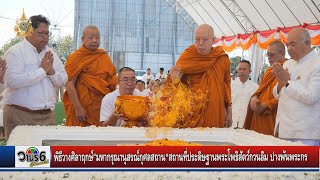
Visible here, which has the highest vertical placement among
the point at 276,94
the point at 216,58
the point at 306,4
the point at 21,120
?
the point at 306,4

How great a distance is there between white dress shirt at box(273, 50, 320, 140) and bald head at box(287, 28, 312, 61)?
45mm

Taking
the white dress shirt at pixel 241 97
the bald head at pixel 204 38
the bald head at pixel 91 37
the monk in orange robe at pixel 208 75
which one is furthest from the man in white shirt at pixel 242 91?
the bald head at pixel 91 37

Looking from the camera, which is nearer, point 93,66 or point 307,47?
point 307,47

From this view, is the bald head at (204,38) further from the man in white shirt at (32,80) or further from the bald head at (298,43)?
the man in white shirt at (32,80)

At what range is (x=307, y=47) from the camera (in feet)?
11.3

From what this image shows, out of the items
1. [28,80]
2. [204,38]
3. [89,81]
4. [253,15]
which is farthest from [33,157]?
[253,15]

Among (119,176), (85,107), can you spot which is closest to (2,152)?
(119,176)

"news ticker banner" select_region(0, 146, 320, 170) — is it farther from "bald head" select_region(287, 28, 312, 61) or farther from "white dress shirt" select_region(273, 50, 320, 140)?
"bald head" select_region(287, 28, 312, 61)

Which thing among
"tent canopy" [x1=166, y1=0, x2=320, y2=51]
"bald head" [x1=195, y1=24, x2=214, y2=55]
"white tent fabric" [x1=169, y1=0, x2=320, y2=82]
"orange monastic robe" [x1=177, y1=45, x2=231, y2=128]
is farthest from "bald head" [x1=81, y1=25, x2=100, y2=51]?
"white tent fabric" [x1=169, y1=0, x2=320, y2=82]

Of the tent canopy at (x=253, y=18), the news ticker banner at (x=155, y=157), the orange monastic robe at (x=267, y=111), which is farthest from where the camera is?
the tent canopy at (x=253, y=18)

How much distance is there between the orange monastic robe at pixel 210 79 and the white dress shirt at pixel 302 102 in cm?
54

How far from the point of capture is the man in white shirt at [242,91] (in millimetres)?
5387

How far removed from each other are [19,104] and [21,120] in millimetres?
127

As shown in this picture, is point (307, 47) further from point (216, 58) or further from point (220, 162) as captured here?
point (220, 162)
